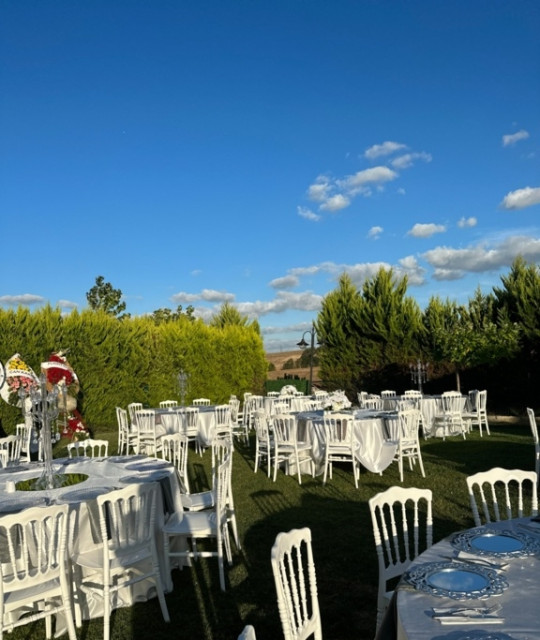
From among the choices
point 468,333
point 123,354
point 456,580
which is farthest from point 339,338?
point 456,580

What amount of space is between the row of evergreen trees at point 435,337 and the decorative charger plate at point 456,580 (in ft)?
39.5

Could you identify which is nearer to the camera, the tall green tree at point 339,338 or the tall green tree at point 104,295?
the tall green tree at point 339,338

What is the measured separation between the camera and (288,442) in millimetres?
7594

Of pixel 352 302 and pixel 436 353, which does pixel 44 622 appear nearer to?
pixel 436 353

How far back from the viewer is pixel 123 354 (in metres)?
13.9

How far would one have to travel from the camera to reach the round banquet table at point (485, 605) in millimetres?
1539

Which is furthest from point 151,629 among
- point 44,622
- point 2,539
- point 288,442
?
point 288,442

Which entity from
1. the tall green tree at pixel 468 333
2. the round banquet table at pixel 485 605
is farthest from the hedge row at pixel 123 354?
the round banquet table at pixel 485 605

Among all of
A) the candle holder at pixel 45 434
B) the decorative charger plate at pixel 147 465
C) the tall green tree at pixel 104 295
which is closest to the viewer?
the candle holder at pixel 45 434

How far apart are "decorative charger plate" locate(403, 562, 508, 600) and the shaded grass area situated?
58.5 inches

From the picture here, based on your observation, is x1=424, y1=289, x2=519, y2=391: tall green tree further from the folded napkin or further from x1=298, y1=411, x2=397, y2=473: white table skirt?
the folded napkin

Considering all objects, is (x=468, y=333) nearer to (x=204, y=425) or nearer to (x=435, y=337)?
(x=435, y=337)

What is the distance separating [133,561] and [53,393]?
1.63 metres

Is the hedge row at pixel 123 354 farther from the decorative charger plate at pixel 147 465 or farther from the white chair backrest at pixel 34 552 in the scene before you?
the white chair backrest at pixel 34 552
